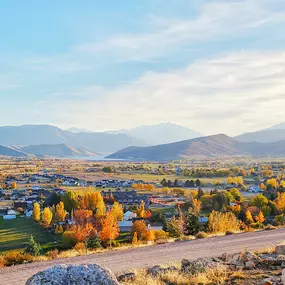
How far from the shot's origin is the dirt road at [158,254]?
1180 cm

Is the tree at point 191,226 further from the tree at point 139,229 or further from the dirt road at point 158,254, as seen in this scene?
the dirt road at point 158,254

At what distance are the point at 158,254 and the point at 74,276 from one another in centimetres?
852

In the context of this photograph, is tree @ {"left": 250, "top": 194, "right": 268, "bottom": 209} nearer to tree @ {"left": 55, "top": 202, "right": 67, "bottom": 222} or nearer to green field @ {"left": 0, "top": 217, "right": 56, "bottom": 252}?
tree @ {"left": 55, "top": 202, "right": 67, "bottom": 222}

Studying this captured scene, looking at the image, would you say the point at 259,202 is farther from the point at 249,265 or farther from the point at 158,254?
the point at 249,265

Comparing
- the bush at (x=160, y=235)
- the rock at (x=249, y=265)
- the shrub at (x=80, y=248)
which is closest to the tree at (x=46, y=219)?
the bush at (x=160, y=235)

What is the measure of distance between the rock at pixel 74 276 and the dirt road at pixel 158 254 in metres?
5.48

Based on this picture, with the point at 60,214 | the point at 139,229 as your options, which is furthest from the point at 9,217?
the point at 139,229

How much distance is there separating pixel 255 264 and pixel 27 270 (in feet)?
21.9

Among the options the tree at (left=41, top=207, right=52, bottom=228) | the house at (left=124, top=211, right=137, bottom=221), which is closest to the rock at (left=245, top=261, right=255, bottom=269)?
the tree at (left=41, top=207, right=52, bottom=228)

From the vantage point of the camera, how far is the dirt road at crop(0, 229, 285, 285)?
11.8 meters

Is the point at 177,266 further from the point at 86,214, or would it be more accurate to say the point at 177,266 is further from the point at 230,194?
the point at 230,194

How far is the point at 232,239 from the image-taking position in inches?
640

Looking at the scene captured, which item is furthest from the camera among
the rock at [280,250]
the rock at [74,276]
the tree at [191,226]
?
the tree at [191,226]

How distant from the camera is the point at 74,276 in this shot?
5707 mm
